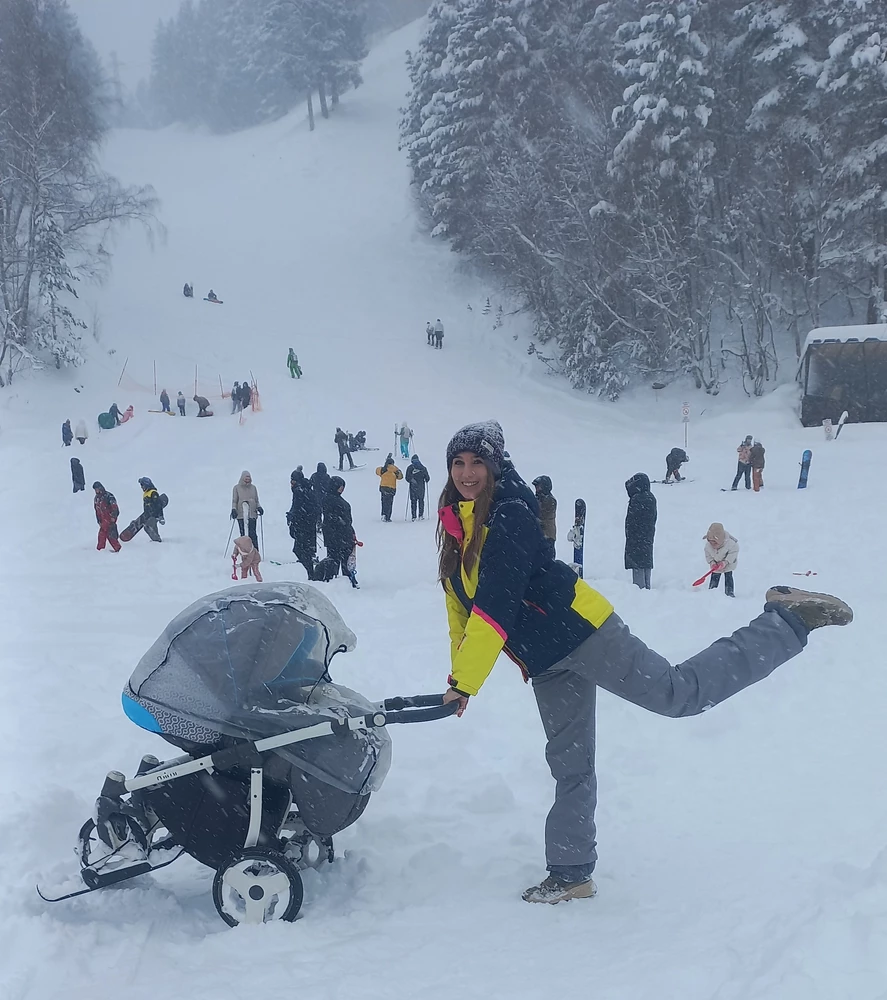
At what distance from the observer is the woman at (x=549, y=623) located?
10.0 ft

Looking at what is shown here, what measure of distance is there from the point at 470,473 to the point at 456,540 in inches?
11.8

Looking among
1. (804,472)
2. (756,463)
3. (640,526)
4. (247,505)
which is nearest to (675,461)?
(756,463)

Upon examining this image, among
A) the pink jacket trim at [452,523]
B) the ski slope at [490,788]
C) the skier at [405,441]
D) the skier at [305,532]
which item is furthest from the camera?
the skier at [405,441]

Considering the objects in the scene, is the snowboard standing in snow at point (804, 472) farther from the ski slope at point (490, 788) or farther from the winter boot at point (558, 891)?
the winter boot at point (558, 891)

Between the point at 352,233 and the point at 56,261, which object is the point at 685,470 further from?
the point at 352,233

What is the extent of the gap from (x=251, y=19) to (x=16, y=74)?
2156 inches

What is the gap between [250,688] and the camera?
3.24 m

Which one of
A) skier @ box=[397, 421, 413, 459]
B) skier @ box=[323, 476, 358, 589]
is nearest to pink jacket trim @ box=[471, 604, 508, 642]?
skier @ box=[323, 476, 358, 589]

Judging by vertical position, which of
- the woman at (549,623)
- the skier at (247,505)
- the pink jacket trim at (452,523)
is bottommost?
the skier at (247,505)

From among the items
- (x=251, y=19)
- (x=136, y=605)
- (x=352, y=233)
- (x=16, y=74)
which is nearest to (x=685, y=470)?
(x=136, y=605)

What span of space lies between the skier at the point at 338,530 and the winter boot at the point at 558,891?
7.98 m

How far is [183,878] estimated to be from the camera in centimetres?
362

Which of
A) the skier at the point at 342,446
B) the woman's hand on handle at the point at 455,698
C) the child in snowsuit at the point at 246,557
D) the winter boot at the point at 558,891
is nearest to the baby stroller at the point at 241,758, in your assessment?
the woman's hand on handle at the point at 455,698

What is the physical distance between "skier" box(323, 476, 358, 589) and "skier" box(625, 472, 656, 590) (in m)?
3.86
